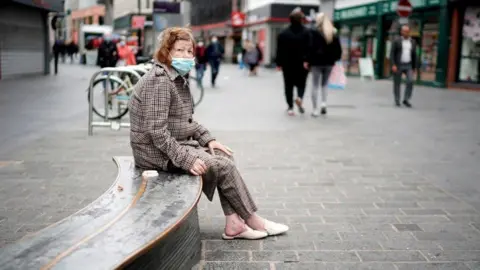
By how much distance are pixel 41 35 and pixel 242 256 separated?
2464cm

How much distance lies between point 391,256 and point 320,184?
200cm

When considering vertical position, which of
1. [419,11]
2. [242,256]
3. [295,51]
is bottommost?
[242,256]

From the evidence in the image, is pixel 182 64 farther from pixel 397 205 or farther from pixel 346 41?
pixel 346 41

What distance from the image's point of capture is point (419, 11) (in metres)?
22.7

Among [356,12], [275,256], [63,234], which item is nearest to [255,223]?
[275,256]

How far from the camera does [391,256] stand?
147 inches

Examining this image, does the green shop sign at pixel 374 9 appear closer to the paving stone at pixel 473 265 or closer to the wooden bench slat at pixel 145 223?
the paving stone at pixel 473 265

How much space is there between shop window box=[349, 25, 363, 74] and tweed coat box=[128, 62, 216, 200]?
25741 mm

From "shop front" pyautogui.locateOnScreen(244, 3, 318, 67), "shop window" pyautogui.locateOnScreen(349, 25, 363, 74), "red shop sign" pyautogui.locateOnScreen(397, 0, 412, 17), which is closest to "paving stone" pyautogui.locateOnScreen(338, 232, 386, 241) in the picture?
"red shop sign" pyautogui.locateOnScreen(397, 0, 412, 17)

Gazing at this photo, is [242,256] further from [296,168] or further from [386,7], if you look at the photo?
[386,7]

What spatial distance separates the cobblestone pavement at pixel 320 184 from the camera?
12.6 ft

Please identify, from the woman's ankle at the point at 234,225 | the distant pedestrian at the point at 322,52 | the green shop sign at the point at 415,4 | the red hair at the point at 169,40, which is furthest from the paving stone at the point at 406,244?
the green shop sign at the point at 415,4

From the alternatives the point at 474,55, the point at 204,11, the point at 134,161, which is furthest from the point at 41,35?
the point at 204,11

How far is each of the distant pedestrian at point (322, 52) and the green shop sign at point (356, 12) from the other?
629 inches
